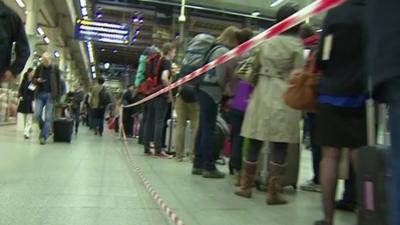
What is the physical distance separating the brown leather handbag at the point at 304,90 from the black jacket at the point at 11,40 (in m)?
2.23

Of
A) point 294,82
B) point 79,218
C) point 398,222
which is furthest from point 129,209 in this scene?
point 398,222

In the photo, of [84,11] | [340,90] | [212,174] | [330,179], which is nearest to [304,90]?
[340,90]

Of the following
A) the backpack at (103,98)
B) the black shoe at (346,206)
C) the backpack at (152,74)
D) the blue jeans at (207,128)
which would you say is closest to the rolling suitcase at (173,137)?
the backpack at (152,74)

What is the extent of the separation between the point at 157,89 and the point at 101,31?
478 inches

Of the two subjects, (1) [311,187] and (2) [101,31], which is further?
(2) [101,31]

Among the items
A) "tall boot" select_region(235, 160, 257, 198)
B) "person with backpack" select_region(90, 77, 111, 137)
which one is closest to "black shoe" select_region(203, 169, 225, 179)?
"tall boot" select_region(235, 160, 257, 198)

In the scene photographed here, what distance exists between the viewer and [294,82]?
315 centimetres

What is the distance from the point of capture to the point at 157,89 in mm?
8008

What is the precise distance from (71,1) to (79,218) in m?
15.4

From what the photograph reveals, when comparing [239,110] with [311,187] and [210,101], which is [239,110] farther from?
[311,187]

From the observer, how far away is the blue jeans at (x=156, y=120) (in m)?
7.52

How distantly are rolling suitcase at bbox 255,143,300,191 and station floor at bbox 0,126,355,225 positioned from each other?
0.13 meters

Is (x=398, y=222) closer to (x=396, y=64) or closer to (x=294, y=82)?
(x=396, y=64)

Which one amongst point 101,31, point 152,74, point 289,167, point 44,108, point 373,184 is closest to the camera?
point 373,184
